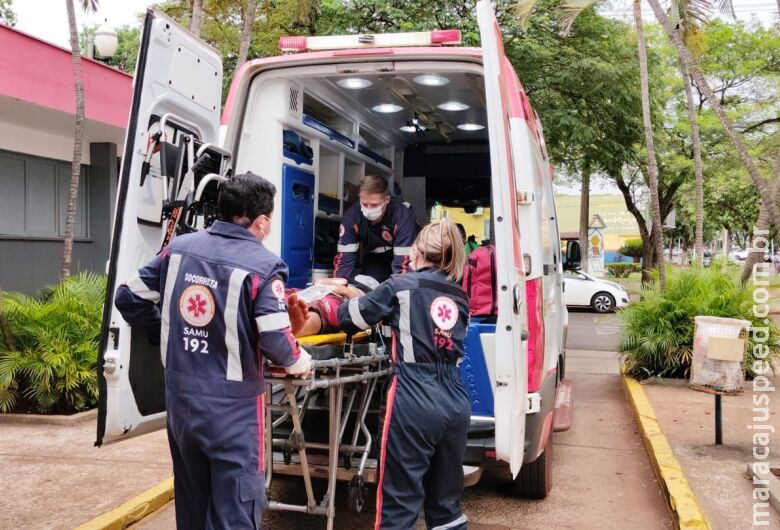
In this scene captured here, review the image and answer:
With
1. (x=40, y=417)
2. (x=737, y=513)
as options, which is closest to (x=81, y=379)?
(x=40, y=417)

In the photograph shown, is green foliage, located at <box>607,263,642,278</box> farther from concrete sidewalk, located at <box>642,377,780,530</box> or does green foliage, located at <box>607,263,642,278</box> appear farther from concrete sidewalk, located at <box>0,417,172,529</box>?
concrete sidewalk, located at <box>0,417,172,529</box>

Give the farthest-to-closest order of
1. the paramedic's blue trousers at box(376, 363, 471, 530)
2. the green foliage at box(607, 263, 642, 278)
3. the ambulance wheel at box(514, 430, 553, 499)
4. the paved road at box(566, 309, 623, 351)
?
the green foliage at box(607, 263, 642, 278), the paved road at box(566, 309, 623, 351), the ambulance wheel at box(514, 430, 553, 499), the paramedic's blue trousers at box(376, 363, 471, 530)

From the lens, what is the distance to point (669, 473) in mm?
5043

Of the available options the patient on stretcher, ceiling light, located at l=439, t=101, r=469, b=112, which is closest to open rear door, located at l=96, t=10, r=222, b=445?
the patient on stretcher

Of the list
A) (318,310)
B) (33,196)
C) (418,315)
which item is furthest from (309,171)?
(33,196)

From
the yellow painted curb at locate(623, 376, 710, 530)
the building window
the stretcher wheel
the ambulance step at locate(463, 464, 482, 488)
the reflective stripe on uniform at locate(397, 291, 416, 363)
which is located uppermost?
the building window

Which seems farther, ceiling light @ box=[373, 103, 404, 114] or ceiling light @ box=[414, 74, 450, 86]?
ceiling light @ box=[373, 103, 404, 114]

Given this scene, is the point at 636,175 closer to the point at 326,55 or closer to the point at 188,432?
the point at 326,55

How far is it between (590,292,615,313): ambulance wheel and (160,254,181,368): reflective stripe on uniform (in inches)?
691

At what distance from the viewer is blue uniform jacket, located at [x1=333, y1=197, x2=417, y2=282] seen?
5.45 meters

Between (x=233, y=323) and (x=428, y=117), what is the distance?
14.0ft

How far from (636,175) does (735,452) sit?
20837 millimetres

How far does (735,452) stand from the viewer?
5.74 meters

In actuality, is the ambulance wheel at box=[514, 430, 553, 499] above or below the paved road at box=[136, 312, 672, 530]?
above
